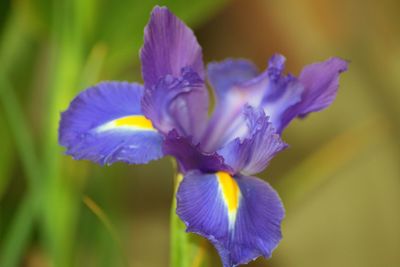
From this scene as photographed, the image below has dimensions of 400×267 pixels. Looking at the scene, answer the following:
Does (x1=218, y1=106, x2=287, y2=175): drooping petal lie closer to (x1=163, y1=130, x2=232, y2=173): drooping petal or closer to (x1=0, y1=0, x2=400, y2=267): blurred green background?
(x1=163, y1=130, x2=232, y2=173): drooping petal

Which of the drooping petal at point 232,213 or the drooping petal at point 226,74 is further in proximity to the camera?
the drooping petal at point 226,74

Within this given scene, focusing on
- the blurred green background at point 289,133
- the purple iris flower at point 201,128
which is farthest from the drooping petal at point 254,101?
the blurred green background at point 289,133

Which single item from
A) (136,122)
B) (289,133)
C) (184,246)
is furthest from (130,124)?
(289,133)

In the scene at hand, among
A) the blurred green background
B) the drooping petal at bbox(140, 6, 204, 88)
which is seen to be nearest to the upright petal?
the drooping petal at bbox(140, 6, 204, 88)

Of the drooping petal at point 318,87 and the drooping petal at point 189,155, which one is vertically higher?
the drooping petal at point 318,87

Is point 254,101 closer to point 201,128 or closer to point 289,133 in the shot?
point 201,128

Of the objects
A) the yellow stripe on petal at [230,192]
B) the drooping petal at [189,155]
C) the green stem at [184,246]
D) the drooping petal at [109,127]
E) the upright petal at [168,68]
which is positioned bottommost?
the green stem at [184,246]

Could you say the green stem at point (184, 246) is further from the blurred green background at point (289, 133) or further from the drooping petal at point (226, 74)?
the blurred green background at point (289, 133)
